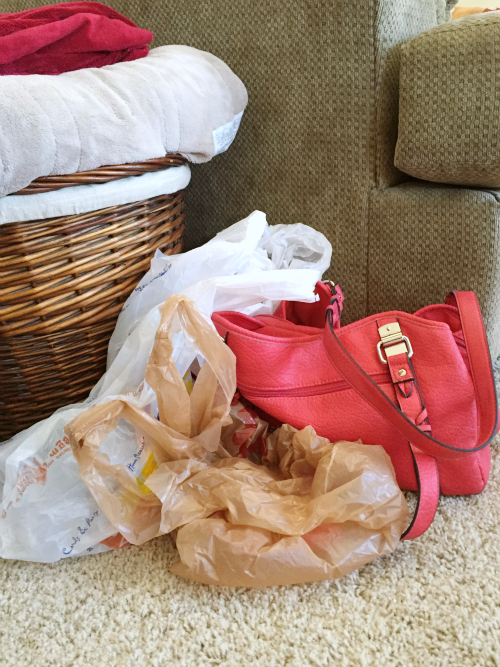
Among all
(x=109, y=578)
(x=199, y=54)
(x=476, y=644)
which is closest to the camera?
(x=476, y=644)

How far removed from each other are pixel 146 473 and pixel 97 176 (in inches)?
13.2

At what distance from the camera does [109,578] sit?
1.84 feet

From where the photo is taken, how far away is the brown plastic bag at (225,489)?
520mm

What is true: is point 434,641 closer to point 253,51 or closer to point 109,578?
point 109,578

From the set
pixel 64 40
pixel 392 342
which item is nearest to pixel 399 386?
pixel 392 342

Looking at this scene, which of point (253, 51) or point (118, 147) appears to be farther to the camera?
point (253, 51)

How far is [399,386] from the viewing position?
1.96ft

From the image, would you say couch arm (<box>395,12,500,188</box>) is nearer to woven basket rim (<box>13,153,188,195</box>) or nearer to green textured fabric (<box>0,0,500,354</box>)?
green textured fabric (<box>0,0,500,354</box>)

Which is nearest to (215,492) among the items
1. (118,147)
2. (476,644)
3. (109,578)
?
(109,578)

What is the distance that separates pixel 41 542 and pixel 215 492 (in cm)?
19

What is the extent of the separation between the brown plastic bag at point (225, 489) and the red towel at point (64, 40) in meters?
0.35

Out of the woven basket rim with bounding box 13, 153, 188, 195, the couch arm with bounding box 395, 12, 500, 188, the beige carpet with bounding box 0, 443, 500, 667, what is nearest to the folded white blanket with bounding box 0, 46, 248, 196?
the woven basket rim with bounding box 13, 153, 188, 195

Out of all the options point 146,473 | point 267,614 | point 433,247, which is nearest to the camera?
point 267,614

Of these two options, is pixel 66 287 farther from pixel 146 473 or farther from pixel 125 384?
pixel 146 473
